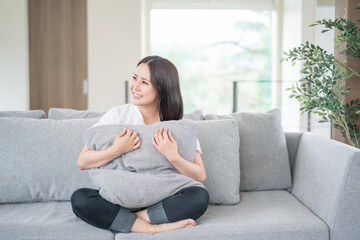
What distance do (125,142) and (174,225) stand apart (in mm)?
363

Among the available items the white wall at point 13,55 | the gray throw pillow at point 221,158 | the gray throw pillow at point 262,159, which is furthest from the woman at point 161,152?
the white wall at point 13,55

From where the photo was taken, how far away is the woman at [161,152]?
1.46m

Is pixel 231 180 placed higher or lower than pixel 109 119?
lower

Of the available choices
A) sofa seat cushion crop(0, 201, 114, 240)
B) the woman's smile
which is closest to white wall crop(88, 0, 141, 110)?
the woman's smile

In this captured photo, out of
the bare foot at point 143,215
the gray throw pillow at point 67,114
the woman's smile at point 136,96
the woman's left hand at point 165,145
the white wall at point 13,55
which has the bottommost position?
the bare foot at point 143,215

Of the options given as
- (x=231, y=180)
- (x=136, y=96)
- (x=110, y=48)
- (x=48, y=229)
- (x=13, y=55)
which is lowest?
(x=48, y=229)

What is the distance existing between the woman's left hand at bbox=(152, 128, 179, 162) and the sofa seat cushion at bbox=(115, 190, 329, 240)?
284mm

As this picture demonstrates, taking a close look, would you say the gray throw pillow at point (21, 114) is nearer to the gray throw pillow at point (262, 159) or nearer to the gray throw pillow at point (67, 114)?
the gray throw pillow at point (67, 114)

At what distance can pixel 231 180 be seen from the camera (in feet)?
5.97

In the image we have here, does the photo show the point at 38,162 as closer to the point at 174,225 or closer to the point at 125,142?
the point at 125,142

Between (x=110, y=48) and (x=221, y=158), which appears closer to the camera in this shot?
(x=221, y=158)

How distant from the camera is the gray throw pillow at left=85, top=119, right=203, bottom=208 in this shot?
4.82ft

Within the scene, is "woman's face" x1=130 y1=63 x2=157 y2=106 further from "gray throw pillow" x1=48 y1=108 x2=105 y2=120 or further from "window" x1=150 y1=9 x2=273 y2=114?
"window" x1=150 y1=9 x2=273 y2=114

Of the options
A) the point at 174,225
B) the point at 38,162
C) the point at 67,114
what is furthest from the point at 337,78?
the point at 38,162
